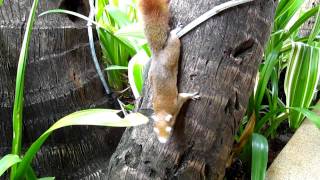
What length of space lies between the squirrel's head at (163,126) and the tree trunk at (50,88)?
0.36 m

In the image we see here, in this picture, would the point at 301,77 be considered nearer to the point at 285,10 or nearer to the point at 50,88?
the point at 285,10

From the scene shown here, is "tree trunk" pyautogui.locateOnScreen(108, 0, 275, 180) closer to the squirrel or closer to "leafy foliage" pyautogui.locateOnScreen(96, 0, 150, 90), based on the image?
the squirrel

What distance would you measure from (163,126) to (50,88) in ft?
1.35

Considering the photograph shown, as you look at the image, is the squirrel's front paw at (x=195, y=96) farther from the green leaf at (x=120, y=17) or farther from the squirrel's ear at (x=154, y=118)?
the green leaf at (x=120, y=17)

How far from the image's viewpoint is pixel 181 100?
2.11 feet

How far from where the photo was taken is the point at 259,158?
2.88 ft

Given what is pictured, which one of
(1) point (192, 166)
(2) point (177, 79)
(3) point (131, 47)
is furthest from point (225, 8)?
(3) point (131, 47)

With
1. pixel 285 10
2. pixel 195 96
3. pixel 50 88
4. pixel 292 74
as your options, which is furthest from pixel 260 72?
pixel 50 88

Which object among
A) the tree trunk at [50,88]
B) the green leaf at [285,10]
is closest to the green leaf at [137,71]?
the tree trunk at [50,88]

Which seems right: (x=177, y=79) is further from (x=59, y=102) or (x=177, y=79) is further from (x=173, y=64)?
(x=59, y=102)

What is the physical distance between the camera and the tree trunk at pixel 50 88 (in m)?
0.88

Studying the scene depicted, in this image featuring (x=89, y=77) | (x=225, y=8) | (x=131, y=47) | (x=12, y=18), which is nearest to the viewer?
(x=225, y=8)

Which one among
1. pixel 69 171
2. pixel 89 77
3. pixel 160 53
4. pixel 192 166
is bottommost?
pixel 69 171

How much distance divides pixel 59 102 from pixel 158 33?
1.34 ft
